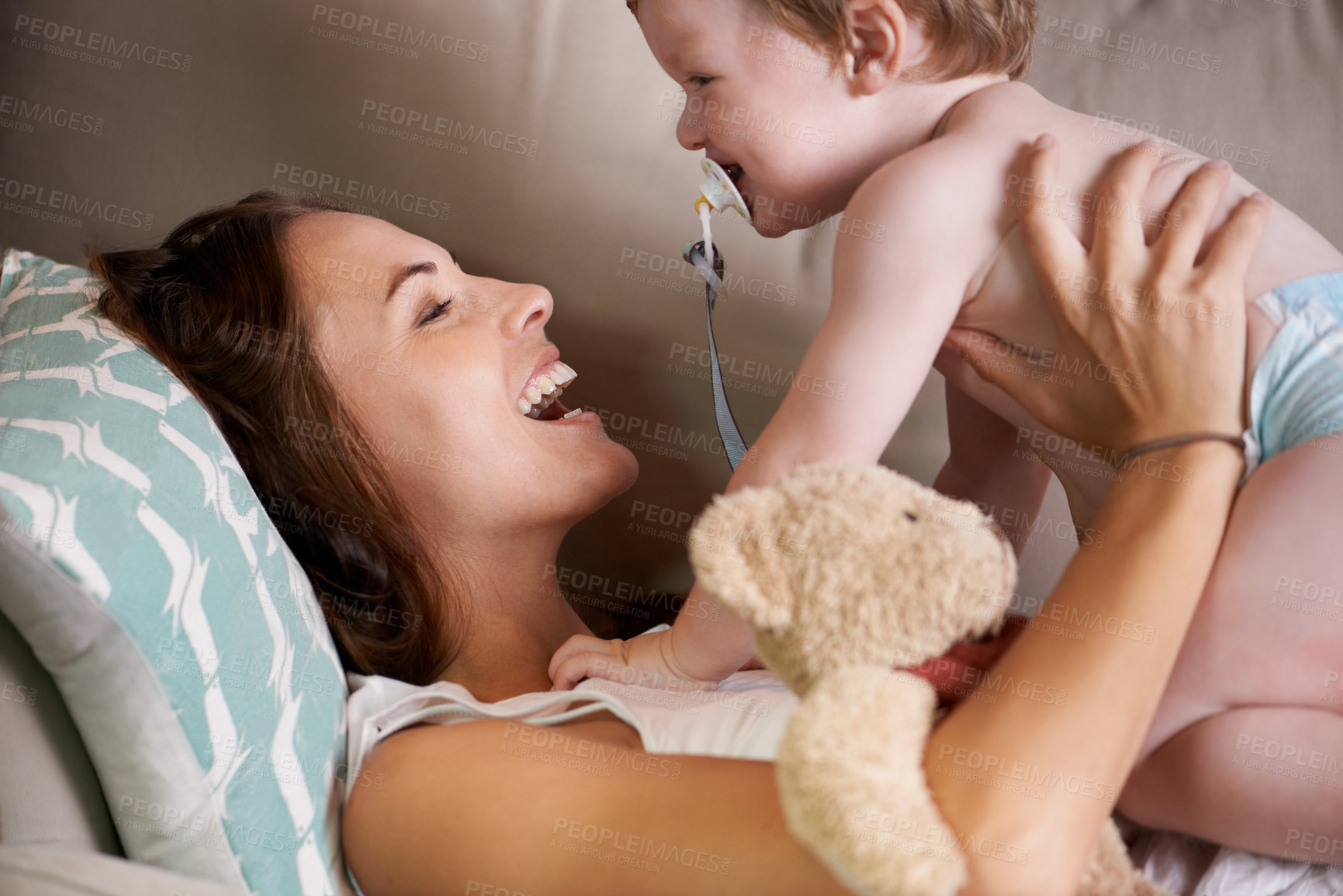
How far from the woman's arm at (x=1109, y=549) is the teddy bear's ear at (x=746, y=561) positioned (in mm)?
155

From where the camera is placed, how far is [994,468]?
Result: 104 cm

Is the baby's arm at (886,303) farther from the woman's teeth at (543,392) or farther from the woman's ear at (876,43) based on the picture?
the woman's teeth at (543,392)

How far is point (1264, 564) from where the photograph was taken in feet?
1.91

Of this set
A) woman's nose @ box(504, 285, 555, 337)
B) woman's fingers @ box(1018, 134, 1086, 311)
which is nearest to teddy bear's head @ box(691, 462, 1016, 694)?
woman's fingers @ box(1018, 134, 1086, 311)

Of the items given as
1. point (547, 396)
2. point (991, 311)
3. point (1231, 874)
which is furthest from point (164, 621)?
point (1231, 874)

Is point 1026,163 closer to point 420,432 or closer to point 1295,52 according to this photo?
point 420,432

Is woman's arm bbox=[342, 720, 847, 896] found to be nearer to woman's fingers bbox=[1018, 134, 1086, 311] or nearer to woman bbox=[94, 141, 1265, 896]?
woman bbox=[94, 141, 1265, 896]

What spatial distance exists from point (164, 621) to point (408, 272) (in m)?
0.44

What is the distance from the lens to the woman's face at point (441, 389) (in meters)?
0.86

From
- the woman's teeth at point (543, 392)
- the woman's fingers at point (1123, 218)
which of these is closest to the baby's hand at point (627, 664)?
the woman's teeth at point (543, 392)

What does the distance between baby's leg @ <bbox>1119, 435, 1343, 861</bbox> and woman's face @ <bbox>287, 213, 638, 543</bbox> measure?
1.77 feet

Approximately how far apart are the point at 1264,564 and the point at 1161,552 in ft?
0.32

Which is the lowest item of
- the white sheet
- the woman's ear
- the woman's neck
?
the woman's neck

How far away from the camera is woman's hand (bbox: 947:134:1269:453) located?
2.04ft
